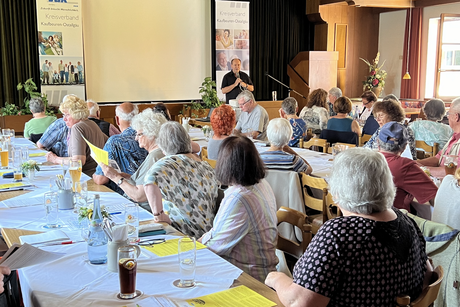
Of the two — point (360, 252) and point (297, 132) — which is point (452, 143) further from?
point (360, 252)

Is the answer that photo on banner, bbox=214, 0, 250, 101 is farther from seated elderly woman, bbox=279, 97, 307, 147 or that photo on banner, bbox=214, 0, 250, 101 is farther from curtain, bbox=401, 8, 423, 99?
seated elderly woman, bbox=279, 97, 307, 147

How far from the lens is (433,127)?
5523 millimetres

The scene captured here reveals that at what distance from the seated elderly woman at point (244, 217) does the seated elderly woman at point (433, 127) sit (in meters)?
3.48

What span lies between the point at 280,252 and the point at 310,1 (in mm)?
11497

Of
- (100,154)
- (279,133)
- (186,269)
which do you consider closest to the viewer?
(186,269)

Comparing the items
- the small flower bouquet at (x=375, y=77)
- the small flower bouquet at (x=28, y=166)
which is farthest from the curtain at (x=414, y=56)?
the small flower bouquet at (x=28, y=166)

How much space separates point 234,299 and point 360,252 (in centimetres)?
49

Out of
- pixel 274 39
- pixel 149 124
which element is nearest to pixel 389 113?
pixel 149 124

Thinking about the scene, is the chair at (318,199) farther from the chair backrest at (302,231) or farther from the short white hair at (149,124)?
the short white hair at (149,124)

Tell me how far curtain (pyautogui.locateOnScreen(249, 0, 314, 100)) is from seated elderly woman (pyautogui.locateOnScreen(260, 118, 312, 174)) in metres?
8.85

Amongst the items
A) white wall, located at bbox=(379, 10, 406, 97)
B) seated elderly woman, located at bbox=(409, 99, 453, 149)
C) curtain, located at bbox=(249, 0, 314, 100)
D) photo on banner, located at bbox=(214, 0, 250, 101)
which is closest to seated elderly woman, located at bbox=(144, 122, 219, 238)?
seated elderly woman, located at bbox=(409, 99, 453, 149)

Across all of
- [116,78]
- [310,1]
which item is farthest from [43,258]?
[310,1]

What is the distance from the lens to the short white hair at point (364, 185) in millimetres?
1776

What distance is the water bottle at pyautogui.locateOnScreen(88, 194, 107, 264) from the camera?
2100 mm
